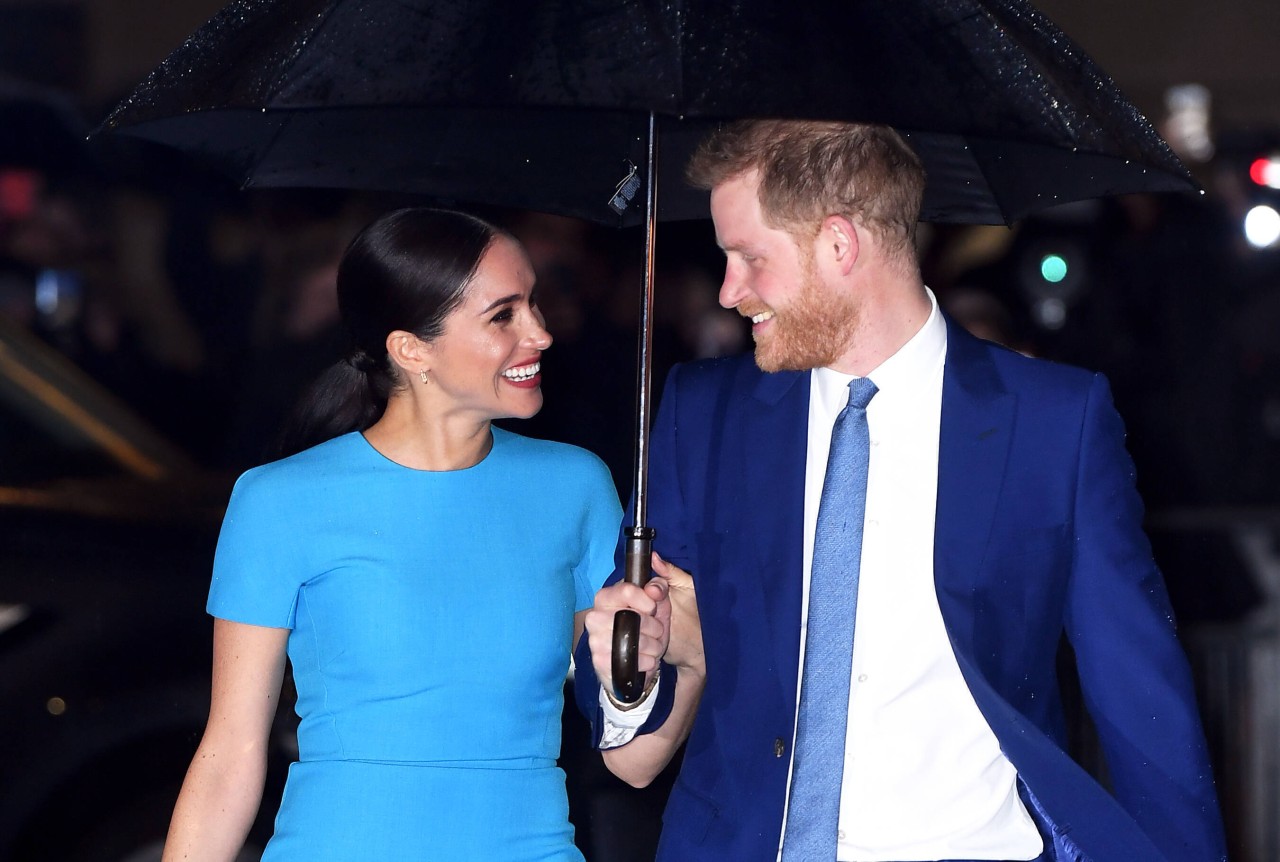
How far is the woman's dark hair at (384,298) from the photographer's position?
289 centimetres

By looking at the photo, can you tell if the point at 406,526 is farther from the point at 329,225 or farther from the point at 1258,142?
the point at 1258,142

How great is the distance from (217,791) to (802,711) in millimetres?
975

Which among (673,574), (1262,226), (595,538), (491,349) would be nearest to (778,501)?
(673,574)

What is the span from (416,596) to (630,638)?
60cm

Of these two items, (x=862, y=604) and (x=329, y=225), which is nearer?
(x=862, y=604)

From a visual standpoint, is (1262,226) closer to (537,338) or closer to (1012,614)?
(537,338)

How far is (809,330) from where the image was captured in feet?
8.07

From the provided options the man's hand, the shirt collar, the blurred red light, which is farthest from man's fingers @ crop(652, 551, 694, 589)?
the blurred red light

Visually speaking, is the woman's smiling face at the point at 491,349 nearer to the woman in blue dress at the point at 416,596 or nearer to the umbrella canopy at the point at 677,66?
the woman in blue dress at the point at 416,596

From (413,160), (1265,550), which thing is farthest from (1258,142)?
(413,160)

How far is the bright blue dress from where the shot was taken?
8.87ft

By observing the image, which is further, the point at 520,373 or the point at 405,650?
the point at 520,373

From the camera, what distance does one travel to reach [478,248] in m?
2.91

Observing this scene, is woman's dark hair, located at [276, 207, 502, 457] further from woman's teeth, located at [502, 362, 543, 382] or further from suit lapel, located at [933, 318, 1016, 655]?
suit lapel, located at [933, 318, 1016, 655]
